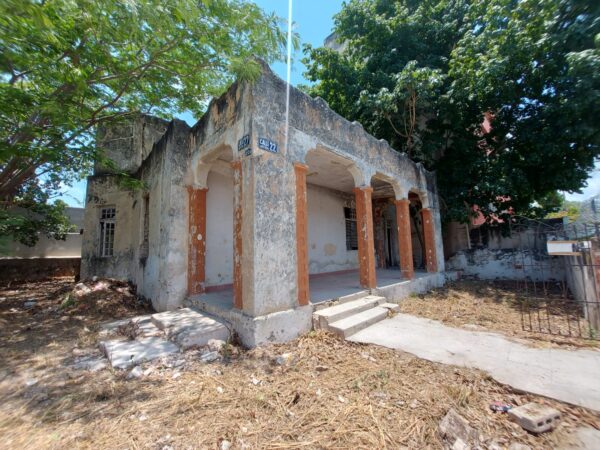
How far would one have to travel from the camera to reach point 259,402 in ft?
8.55

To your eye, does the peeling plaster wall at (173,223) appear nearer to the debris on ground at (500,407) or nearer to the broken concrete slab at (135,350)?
the broken concrete slab at (135,350)

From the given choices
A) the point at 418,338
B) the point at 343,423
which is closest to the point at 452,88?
the point at 418,338

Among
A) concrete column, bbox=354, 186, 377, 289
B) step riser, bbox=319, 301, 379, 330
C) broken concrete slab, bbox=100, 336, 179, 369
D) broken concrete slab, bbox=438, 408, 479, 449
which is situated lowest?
broken concrete slab, bbox=438, 408, 479, 449

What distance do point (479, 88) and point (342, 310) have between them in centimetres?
845

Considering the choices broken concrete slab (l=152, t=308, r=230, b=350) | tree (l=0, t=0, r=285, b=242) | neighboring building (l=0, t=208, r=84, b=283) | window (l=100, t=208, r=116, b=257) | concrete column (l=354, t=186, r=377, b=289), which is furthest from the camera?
neighboring building (l=0, t=208, r=84, b=283)

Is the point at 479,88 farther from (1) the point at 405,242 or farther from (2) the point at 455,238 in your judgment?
(2) the point at 455,238

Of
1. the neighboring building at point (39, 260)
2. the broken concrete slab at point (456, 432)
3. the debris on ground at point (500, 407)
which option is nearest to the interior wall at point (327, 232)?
the debris on ground at point (500, 407)

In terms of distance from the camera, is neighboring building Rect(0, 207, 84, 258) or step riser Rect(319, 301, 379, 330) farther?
neighboring building Rect(0, 207, 84, 258)

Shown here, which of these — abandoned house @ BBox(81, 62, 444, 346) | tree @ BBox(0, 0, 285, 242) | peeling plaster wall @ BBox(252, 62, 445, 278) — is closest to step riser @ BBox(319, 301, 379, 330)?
abandoned house @ BBox(81, 62, 444, 346)

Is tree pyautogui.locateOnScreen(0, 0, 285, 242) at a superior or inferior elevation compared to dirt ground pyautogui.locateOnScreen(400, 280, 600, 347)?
superior

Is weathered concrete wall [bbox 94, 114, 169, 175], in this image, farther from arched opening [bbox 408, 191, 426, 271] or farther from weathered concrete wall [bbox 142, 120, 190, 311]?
arched opening [bbox 408, 191, 426, 271]

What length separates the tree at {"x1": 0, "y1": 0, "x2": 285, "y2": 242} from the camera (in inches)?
132

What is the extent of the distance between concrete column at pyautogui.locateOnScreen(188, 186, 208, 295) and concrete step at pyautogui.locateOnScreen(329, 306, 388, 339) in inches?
119

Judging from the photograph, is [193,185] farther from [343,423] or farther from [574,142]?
[574,142]
